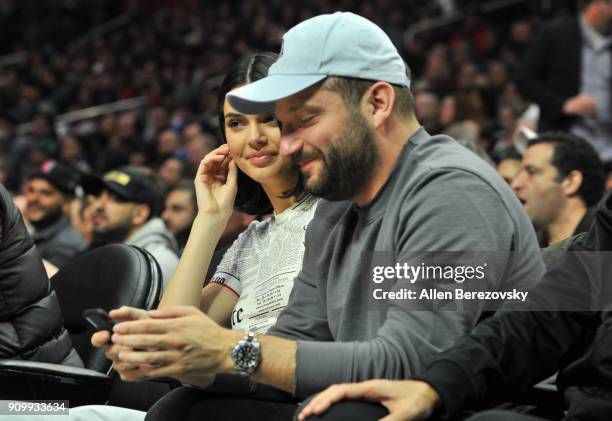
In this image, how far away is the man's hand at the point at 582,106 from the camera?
5.77m

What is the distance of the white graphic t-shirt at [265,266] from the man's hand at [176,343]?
830 mm

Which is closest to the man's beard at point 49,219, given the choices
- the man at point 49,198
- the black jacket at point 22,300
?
the man at point 49,198

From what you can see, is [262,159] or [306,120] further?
[262,159]

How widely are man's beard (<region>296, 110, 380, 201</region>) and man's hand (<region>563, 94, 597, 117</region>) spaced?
3720mm

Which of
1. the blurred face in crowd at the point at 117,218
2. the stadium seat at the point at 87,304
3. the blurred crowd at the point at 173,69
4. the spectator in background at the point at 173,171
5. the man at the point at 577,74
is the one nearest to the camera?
the stadium seat at the point at 87,304

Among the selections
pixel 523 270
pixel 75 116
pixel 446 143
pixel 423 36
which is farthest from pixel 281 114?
pixel 75 116

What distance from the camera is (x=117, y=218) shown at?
632 centimetres

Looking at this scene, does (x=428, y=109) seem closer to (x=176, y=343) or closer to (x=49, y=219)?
(x=49, y=219)

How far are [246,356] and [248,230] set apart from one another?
4.01 feet

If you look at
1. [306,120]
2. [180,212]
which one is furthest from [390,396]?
[180,212]

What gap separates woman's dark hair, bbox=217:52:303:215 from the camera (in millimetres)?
3146

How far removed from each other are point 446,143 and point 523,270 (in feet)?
1.14

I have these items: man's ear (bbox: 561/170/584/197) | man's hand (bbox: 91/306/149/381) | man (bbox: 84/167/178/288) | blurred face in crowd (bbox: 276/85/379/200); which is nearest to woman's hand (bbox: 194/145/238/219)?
blurred face in crowd (bbox: 276/85/379/200)

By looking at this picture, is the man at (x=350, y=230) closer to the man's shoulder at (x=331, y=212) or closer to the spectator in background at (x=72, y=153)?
the man's shoulder at (x=331, y=212)
